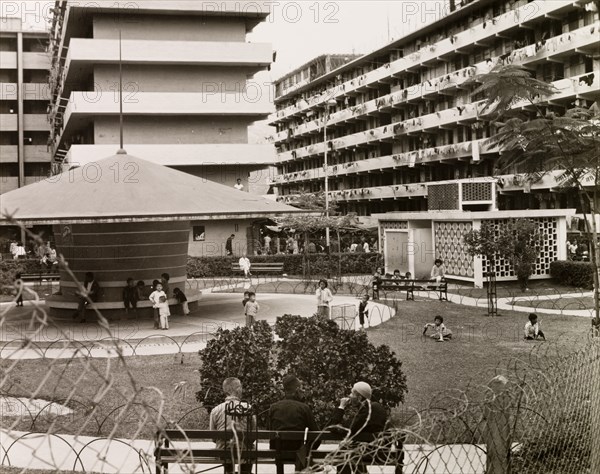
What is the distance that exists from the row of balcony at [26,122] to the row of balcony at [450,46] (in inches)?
1018

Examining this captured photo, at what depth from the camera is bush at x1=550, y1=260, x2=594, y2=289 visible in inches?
1204

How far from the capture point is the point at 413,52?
5738 centimetres

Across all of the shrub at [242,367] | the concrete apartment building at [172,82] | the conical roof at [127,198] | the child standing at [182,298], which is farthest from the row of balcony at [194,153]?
the shrub at [242,367]

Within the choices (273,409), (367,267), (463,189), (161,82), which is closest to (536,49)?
(463,189)

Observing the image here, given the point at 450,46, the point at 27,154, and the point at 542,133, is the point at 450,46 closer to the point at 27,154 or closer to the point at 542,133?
the point at 542,133

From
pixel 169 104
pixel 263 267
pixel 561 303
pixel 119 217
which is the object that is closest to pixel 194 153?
pixel 169 104

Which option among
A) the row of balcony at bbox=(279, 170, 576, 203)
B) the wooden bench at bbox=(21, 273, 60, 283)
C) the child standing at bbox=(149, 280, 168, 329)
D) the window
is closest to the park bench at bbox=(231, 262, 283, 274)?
the window

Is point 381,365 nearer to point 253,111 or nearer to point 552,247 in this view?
point 552,247

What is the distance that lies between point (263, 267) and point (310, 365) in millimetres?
27281

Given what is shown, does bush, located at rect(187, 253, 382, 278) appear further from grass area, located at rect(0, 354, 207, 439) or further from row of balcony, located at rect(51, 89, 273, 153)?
grass area, located at rect(0, 354, 207, 439)

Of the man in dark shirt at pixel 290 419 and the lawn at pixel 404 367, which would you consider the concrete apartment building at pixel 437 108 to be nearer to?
the lawn at pixel 404 367

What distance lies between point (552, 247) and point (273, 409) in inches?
1072

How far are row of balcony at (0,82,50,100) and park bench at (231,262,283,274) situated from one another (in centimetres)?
3556

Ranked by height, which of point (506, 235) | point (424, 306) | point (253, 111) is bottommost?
point (424, 306)
